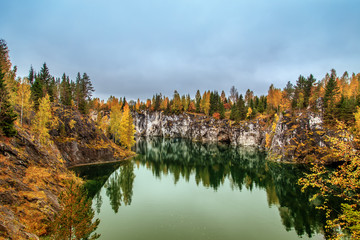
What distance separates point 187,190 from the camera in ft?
137

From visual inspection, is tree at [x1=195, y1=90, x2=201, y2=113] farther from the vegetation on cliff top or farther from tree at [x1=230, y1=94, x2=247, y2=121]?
the vegetation on cliff top

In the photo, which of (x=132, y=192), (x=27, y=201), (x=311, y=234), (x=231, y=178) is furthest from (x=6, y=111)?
(x=231, y=178)

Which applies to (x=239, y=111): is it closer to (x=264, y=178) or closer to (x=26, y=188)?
(x=264, y=178)

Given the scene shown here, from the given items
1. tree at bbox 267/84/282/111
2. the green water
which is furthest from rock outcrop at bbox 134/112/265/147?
the green water

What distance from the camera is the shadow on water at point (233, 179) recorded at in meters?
30.3

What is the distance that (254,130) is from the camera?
11450cm

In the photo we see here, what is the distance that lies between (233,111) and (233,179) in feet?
267

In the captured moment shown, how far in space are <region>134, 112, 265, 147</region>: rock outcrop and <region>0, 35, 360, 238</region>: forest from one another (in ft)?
16.7

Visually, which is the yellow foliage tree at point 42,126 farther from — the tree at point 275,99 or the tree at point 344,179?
the tree at point 275,99

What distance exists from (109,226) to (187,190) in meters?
20.0

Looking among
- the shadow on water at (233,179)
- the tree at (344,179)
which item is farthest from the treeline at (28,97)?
the tree at (344,179)

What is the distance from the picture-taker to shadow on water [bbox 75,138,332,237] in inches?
1195

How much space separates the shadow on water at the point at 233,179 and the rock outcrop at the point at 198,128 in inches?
1900

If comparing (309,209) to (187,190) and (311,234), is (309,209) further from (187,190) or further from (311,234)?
(187,190)
